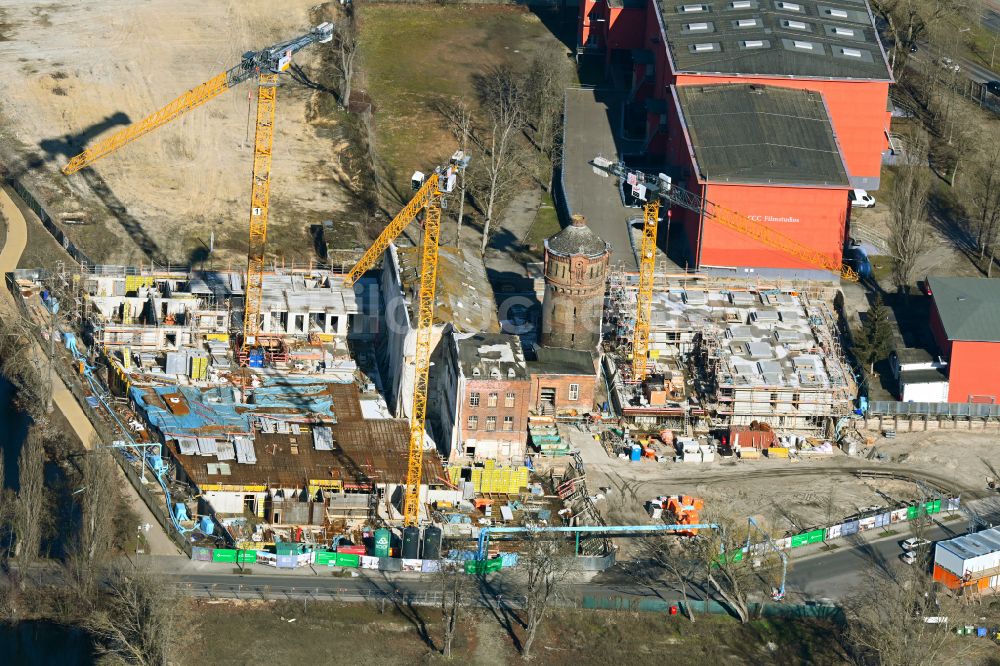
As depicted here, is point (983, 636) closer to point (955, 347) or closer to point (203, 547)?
point (955, 347)

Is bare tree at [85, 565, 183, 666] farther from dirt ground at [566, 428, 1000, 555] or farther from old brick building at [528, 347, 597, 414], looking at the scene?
old brick building at [528, 347, 597, 414]

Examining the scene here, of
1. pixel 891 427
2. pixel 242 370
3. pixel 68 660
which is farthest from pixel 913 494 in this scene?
pixel 68 660

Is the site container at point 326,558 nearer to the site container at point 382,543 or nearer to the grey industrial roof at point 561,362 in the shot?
the site container at point 382,543

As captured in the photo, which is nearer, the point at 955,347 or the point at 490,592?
the point at 490,592

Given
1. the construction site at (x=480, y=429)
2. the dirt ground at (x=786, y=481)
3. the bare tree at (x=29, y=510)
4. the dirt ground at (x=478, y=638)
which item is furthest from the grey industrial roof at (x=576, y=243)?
the bare tree at (x=29, y=510)

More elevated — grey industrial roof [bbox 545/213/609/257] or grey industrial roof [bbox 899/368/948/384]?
grey industrial roof [bbox 545/213/609/257]

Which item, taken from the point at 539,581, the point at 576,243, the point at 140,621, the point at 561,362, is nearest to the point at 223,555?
the point at 140,621

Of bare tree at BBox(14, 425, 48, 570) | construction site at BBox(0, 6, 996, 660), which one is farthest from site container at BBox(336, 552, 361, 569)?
bare tree at BBox(14, 425, 48, 570)
